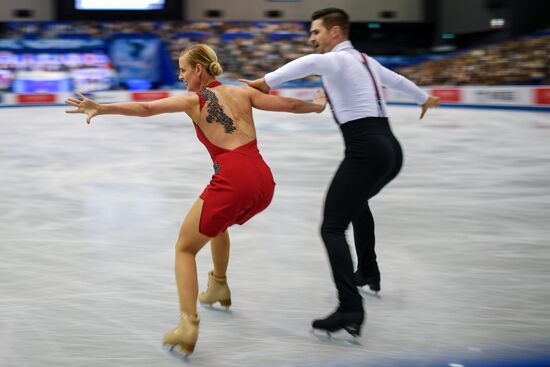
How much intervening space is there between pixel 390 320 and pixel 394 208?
314cm

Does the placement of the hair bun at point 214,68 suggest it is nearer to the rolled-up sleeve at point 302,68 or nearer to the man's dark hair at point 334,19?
the rolled-up sleeve at point 302,68

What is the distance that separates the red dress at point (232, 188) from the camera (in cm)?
290

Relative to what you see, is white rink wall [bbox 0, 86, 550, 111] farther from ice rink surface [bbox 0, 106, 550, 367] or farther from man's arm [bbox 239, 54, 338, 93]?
man's arm [bbox 239, 54, 338, 93]

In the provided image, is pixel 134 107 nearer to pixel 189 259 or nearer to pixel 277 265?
pixel 189 259

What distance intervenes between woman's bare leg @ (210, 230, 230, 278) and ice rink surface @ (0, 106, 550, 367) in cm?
26

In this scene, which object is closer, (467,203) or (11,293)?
(11,293)

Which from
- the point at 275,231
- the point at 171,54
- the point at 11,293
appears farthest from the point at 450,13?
the point at 11,293

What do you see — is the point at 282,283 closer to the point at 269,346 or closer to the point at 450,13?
the point at 269,346

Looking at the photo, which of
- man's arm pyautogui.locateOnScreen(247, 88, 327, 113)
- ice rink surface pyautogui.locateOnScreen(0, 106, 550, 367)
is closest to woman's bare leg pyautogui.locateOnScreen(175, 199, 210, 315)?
ice rink surface pyautogui.locateOnScreen(0, 106, 550, 367)

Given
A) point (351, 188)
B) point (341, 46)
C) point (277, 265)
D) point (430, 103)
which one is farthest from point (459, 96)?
point (351, 188)

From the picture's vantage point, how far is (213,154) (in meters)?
3.05

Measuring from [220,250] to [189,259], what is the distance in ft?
1.58

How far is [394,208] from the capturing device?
6465mm

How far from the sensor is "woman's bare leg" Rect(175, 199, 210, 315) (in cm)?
290
